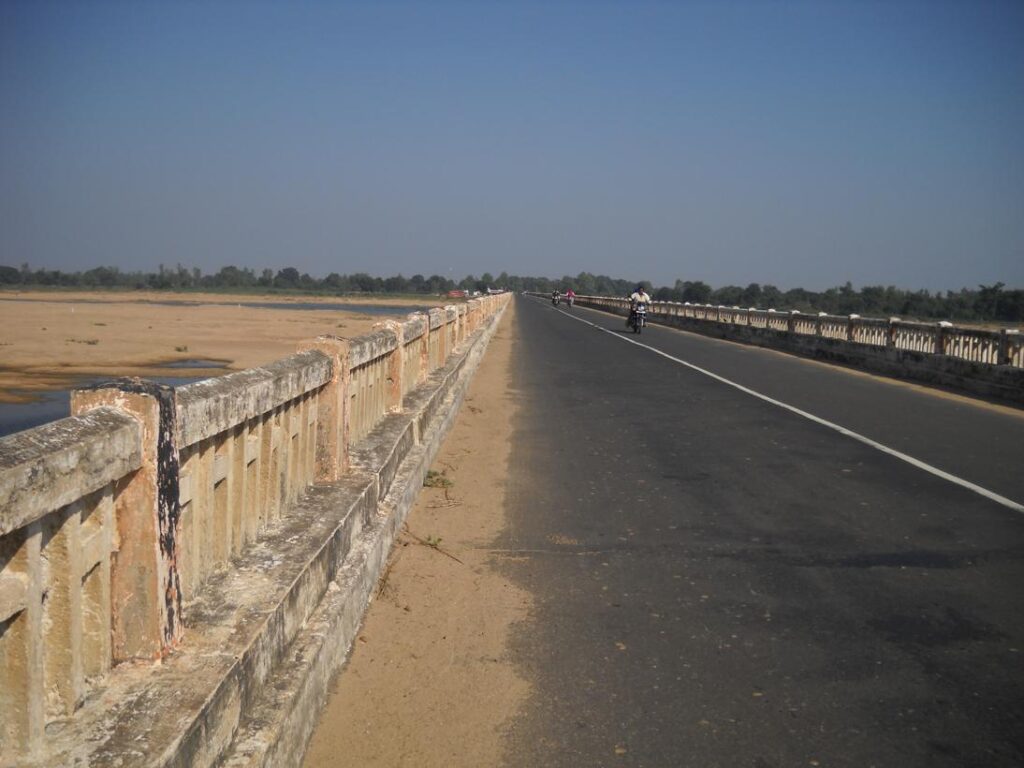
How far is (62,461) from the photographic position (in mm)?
2566

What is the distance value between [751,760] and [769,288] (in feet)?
367

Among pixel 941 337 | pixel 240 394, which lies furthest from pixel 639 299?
pixel 240 394

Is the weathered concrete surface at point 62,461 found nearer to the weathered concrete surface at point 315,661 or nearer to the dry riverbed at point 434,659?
the weathered concrete surface at point 315,661

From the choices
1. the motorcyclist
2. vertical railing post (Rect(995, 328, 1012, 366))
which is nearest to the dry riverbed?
vertical railing post (Rect(995, 328, 1012, 366))

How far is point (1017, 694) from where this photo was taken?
4.51 meters

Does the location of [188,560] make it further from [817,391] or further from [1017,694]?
[817,391]

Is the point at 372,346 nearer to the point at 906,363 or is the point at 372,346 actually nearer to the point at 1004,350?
the point at 1004,350

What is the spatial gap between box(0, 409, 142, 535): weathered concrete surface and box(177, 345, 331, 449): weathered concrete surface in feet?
1.53

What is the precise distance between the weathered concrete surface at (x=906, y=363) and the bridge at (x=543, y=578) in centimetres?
734

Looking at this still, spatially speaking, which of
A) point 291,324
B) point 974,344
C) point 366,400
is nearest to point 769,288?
point 291,324

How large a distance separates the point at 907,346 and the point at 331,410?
2000cm

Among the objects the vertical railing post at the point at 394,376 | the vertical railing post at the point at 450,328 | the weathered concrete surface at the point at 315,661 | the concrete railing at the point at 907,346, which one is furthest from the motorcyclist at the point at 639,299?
the weathered concrete surface at the point at 315,661

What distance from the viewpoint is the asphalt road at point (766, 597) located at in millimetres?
4164

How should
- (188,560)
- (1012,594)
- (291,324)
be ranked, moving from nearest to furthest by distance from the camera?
(188,560) → (1012,594) → (291,324)
